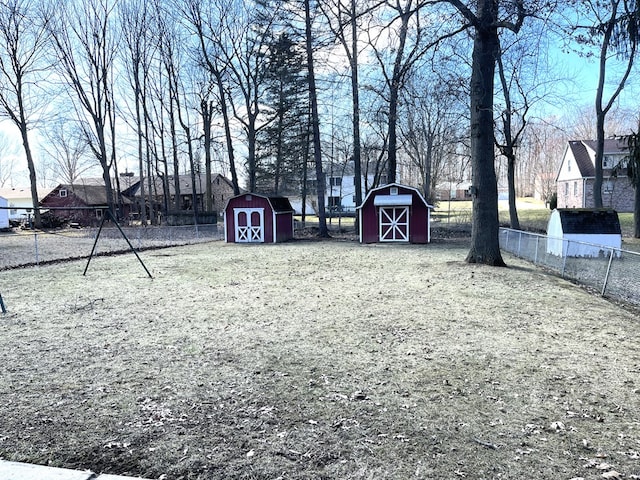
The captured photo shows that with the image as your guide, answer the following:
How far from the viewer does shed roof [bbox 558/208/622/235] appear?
1303 centimetres

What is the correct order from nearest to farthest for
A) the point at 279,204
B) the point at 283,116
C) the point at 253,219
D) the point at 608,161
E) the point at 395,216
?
the point at 395,216
the point at 253,219
the point at 279,204
the point at 283,116
the point at 608,161

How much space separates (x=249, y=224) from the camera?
21.1 m

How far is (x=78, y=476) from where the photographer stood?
2.52 m

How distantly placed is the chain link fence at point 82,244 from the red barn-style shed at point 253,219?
192 centimetres

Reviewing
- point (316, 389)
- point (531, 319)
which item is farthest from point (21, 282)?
point (531, 319)

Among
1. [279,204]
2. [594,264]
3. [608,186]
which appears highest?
[608,186]

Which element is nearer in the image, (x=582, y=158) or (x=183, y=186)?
(x=582, y=158)

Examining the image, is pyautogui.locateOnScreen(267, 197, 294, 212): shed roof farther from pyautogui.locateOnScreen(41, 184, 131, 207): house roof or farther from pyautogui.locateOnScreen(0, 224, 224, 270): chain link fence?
pyautogui.locateOnScreen(41, 184, 131, 207): house roof

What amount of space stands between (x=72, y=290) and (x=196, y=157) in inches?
1386

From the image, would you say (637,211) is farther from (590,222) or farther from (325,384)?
(325,384)

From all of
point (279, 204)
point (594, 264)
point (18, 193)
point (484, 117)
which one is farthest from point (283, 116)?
point (18, 193)

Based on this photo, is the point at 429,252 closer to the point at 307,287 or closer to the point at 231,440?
the point at 307,287

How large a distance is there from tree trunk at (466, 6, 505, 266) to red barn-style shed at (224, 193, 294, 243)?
37.0 ft

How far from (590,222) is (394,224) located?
7.97m
